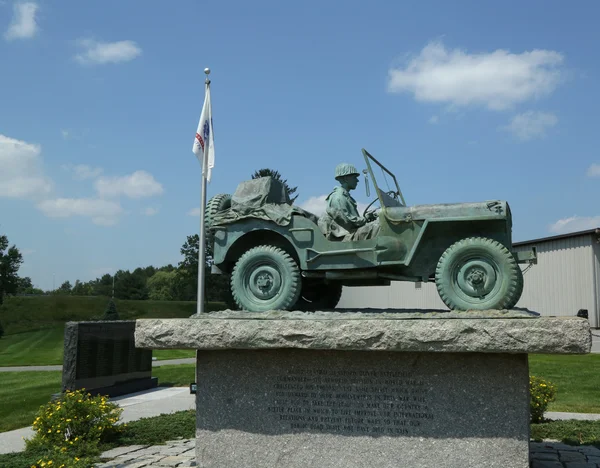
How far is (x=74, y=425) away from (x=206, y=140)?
23.9 feet

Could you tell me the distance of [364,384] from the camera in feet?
19.4

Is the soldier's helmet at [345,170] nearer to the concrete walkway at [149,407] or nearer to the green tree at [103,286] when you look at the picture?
the concrete walkway at [149,407]

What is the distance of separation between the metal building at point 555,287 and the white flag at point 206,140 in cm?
1522

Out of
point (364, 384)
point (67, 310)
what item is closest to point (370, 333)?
point (364, 384)

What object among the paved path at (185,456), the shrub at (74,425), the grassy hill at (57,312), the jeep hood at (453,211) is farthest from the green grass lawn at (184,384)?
the grassy hill at (57,312)

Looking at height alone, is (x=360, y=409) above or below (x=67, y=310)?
below

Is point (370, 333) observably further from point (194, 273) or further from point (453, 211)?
point (194, 273)

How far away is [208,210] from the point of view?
709 centimetres

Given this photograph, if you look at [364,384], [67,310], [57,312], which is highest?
[67,310]

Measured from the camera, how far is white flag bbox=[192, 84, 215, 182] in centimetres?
1293

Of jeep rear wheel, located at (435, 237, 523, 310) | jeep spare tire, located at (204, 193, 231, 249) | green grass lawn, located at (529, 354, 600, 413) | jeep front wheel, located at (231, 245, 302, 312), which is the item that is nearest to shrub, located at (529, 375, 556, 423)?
green grass lawn, located at (529, 354, 600, 413)

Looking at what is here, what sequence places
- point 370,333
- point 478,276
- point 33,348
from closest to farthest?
point 370,333, point 478,276, point 33,348

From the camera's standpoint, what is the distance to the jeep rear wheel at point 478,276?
564 cm

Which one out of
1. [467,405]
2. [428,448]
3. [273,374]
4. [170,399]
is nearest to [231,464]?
[273,374]
